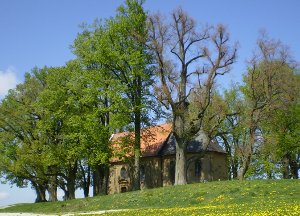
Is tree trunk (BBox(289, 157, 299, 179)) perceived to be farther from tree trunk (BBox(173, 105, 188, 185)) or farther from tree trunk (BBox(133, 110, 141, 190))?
tree trunk (BBox(133, 110, 141, 190))

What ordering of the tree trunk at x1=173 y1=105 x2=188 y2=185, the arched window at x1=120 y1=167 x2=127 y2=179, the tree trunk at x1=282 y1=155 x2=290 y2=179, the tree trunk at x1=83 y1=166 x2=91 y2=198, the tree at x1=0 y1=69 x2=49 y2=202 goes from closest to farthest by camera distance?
1. the tree trunk at x1=173 y1=105 x2=188 y2=185
2. the tree at x1=0 y1=69 x2=49 y2=202
3. the tree trunk at x1=282 y1=155 x2=290 y2=179
4. the tree trunk at x1=83 y1=166 x2=91 y2=198
5. the arched window at x1=120 y1=167 x2=127 y2=179

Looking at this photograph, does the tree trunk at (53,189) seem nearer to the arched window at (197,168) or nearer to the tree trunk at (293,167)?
the arched window at (197,168)

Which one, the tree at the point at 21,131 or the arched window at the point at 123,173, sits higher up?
the tree at the point at 21,131

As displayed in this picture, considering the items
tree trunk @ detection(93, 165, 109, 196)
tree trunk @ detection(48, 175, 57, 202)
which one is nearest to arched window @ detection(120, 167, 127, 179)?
tree trunk @ detection(93, 165, 109, 196)

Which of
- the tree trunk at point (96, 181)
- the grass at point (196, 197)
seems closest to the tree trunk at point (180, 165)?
the grass at point (196, 197)

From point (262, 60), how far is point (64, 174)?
25.9 meters

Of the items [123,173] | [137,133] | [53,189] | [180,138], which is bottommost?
[53,189]

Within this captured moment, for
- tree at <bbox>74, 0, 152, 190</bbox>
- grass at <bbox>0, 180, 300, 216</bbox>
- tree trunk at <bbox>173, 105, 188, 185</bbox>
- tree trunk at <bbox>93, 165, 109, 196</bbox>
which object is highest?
tree at <bbox>74, 0, 152, 190</bbox>

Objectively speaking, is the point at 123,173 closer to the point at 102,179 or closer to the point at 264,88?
A: the point at 102,179

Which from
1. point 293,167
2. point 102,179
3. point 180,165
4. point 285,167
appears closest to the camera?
point 180,165

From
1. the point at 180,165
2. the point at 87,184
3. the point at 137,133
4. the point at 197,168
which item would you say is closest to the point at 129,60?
the point at 137,133

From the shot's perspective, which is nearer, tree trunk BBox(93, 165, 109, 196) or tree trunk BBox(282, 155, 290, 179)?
tree trunk BBox(93, 165, 109, 196)

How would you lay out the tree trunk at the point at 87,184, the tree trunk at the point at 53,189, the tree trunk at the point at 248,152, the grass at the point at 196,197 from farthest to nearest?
the tree trunk at the point at 87,184 → the tree trunk at the point at 53,189 → the tree trunk at the point at 248,152 → the grass at the point at 196,197

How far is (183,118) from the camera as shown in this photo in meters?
38.2
